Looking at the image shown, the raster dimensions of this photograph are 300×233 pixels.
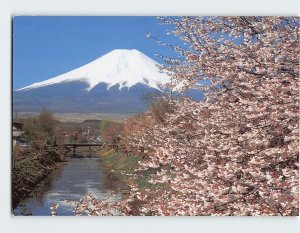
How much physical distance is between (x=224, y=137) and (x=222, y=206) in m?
0.48

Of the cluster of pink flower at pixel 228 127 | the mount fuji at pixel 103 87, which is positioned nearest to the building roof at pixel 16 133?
the mount fuji at pixel 103 87

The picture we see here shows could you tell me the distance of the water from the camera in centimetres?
346

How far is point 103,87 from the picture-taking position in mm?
3604

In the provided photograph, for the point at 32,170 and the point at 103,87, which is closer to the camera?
the point at 32,170

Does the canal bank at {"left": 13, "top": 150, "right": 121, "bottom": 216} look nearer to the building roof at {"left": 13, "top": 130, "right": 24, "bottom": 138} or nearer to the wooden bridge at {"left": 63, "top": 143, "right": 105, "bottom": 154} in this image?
the wooden bridge at {"left": 63, "top": 143, "right": 105, "bottom": 154}

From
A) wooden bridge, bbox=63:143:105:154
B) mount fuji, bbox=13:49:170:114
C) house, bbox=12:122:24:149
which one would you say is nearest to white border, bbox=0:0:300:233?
house, bbox=12:122:24:149

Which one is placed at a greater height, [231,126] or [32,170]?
[231,126]

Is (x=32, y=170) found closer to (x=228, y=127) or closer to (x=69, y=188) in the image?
(x=69, y=188)

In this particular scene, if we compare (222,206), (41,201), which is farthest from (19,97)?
(222,206)

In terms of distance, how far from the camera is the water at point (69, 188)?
3455 millimetres

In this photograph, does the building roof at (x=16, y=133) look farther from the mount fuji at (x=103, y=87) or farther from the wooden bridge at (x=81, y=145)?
the wooden bridge at (x=81, y=145)

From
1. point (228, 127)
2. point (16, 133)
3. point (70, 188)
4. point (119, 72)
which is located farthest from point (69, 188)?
point (228, 127)

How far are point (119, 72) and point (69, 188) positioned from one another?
904 mm
